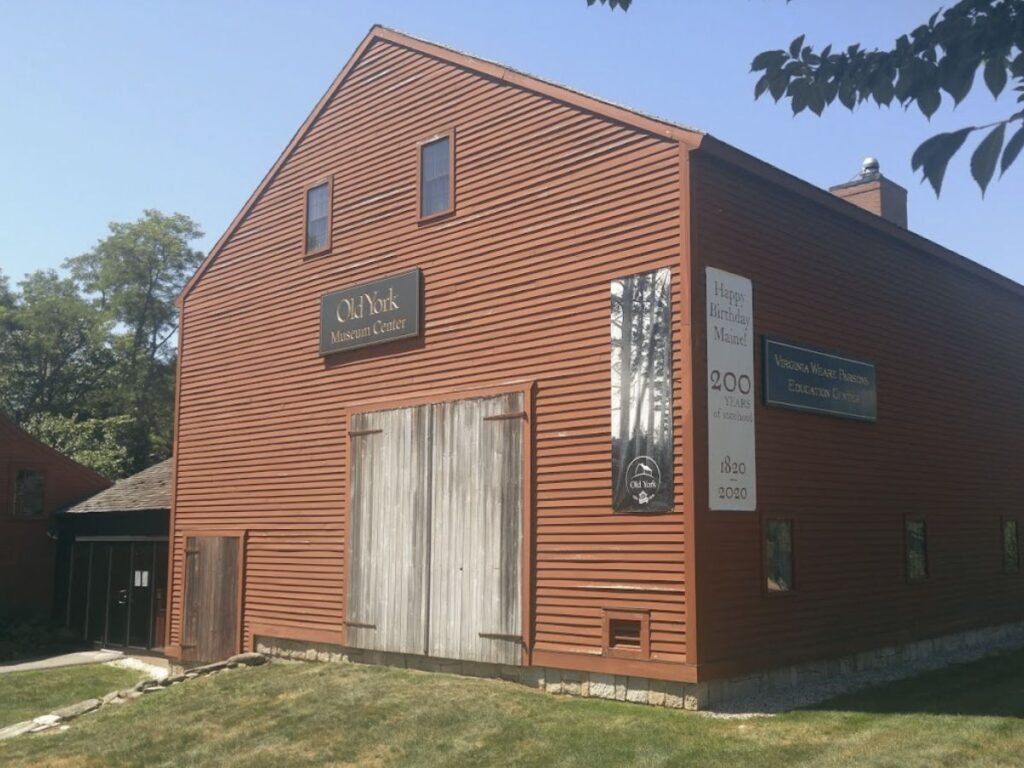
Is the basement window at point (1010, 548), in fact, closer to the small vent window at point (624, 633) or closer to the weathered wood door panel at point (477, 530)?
the small vent window at point (624, 633)

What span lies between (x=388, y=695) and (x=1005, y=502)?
1249 centimetres

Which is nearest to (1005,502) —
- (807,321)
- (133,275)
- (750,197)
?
(807,321)

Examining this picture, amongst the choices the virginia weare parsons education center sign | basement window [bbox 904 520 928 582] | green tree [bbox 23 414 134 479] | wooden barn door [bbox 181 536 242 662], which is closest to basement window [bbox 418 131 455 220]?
the virginia weare parsons education center sign

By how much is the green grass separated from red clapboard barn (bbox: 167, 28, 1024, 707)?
6.10 feet

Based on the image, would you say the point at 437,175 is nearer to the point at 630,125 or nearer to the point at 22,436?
the point at 630,125

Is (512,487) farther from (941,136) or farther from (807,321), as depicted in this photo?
(941,136)

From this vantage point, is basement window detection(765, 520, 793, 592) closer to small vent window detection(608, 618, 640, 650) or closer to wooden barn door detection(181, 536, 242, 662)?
small vent window detection(608, 618, 640, 650)

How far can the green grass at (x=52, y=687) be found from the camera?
1931cm

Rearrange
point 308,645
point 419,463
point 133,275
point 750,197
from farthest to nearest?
point 133,275 < point 308,645 < point 419,463 < point 750,197

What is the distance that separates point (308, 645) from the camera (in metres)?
18.0

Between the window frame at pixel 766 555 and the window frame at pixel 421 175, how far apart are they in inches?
262

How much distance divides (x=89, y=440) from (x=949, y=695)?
133ft

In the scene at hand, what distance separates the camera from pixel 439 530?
52.0 feet

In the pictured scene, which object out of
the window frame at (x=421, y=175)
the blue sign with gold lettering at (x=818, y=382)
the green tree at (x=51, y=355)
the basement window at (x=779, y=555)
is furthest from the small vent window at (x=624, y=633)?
the green tree at (x=51, y=355)
